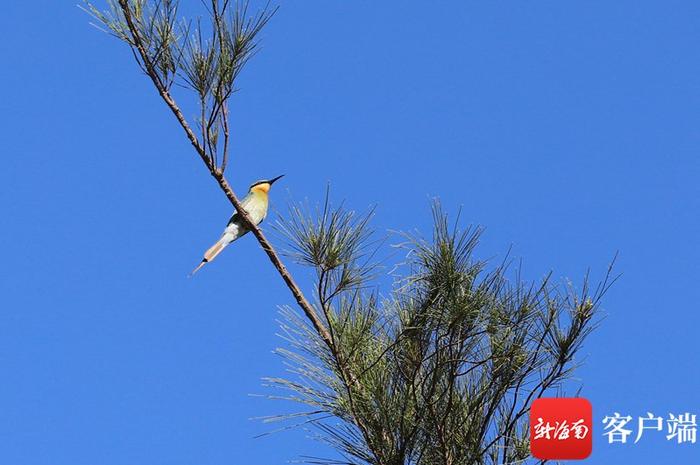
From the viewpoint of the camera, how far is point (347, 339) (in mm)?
2168

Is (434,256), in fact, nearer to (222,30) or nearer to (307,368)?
(307,368)

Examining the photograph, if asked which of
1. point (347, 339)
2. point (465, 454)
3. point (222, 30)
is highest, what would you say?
point (222, 30)

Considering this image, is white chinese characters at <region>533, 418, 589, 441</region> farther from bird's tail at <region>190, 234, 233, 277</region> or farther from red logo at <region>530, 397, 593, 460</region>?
bird's tail at <region>190, 234, 233, 277</region>

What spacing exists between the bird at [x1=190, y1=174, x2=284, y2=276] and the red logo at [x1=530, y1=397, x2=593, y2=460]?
0.72 metres

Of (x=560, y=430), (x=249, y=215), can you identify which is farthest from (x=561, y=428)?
(x=249, y=215)

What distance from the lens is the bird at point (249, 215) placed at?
229cm

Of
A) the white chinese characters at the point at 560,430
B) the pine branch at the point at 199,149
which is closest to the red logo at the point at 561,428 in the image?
the white chinese characters at the point at 560,430

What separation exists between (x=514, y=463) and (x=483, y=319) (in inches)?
12.0

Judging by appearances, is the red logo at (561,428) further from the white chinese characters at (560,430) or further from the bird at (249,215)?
the bird at (249,215)

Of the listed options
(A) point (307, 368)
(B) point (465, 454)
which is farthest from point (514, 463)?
(A) point (307, 368)

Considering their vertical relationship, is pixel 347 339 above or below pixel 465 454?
above

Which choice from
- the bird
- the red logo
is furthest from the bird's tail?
the red logo

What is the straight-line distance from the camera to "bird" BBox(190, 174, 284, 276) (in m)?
2.29

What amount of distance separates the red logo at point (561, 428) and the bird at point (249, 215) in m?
0.72
